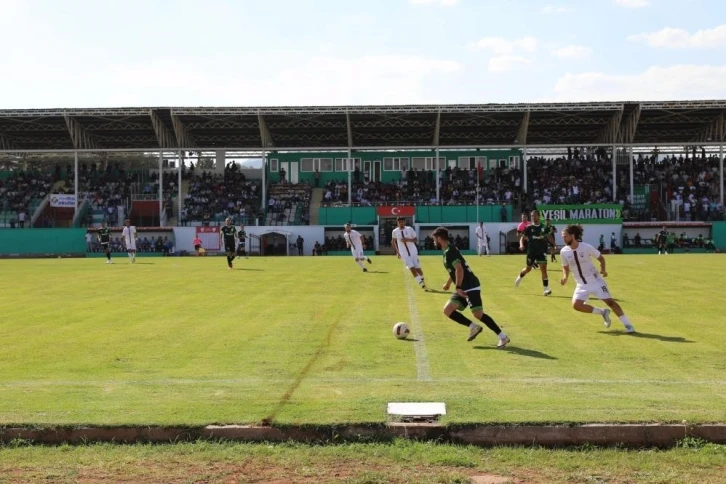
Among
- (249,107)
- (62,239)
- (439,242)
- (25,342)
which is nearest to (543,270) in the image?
(439,242)

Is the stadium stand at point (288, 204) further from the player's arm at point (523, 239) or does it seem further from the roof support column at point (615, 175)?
the player's arm at point (523, 239)

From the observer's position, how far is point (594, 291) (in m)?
13.6

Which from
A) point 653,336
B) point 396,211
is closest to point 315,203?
point 396,211

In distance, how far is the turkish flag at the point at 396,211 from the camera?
61750mm

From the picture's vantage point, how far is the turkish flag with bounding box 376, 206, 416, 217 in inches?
2431

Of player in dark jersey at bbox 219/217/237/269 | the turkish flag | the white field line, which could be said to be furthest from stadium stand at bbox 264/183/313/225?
the white field line

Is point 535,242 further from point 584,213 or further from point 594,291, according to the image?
point 584,213

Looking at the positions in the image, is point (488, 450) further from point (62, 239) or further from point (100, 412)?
point (62, 239)

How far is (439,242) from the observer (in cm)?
1205

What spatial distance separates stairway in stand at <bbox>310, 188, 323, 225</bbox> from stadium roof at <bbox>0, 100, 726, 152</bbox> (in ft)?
13.3

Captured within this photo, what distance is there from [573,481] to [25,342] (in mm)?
9510

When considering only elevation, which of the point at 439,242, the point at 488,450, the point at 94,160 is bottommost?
the point at 488,450

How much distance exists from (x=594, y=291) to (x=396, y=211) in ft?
159

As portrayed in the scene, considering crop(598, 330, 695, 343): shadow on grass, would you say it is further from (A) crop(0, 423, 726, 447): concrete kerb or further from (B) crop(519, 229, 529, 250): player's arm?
(B) crop(519, 229, 529, 250): player's arm
